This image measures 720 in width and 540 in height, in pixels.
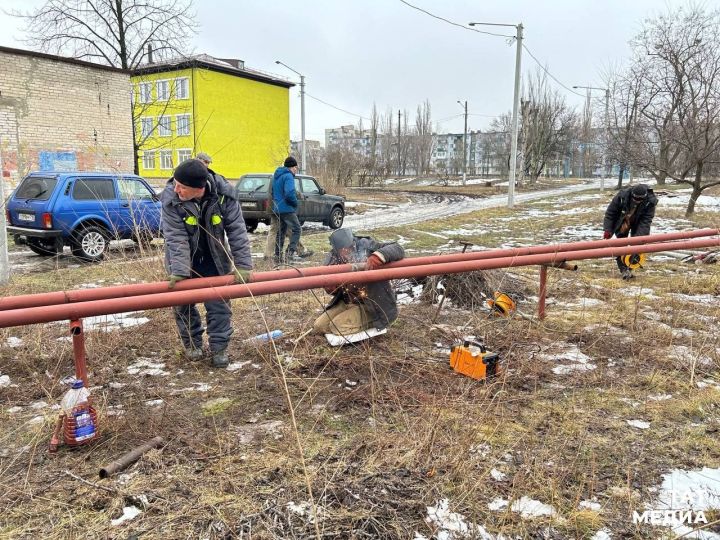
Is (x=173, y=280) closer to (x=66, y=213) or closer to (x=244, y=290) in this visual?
(x=244, y=290)

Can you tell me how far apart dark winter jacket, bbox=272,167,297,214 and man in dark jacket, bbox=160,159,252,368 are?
4740 mm

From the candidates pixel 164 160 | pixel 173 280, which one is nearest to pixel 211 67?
pixel 164 160

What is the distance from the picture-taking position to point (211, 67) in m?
35.5

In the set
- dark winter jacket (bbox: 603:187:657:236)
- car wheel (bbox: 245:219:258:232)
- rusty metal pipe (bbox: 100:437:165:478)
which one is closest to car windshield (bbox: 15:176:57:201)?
car wheel (bbox: 245:219:258:232)

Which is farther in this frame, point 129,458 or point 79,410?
point 79,410

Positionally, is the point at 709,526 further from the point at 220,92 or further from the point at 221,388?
the point at 220,92

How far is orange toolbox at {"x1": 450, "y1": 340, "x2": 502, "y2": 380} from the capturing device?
3.41 metres

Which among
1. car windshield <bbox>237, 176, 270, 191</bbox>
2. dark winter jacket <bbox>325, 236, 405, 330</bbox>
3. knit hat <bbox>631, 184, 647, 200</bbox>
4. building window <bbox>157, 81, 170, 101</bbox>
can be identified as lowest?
dark winter jacket <bbox>325, 236, 405, 330</bbox>

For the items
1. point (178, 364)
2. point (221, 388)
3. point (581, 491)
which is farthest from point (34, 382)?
point (581, 491)

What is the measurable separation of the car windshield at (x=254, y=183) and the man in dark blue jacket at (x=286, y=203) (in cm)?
439

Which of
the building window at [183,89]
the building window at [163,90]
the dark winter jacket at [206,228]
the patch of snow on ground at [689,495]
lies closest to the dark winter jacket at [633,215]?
the patch of snow on ground at [689,495]

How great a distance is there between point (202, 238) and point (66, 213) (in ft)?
21.8

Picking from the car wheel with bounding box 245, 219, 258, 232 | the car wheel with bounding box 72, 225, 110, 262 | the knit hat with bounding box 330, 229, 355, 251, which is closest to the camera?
the knit hat with bounding box 330, 229, 355, 251

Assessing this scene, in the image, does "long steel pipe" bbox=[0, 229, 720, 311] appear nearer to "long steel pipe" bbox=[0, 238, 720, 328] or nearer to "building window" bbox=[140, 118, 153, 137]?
"long steel pipe" bbox=[0, 238, 720, 328]
